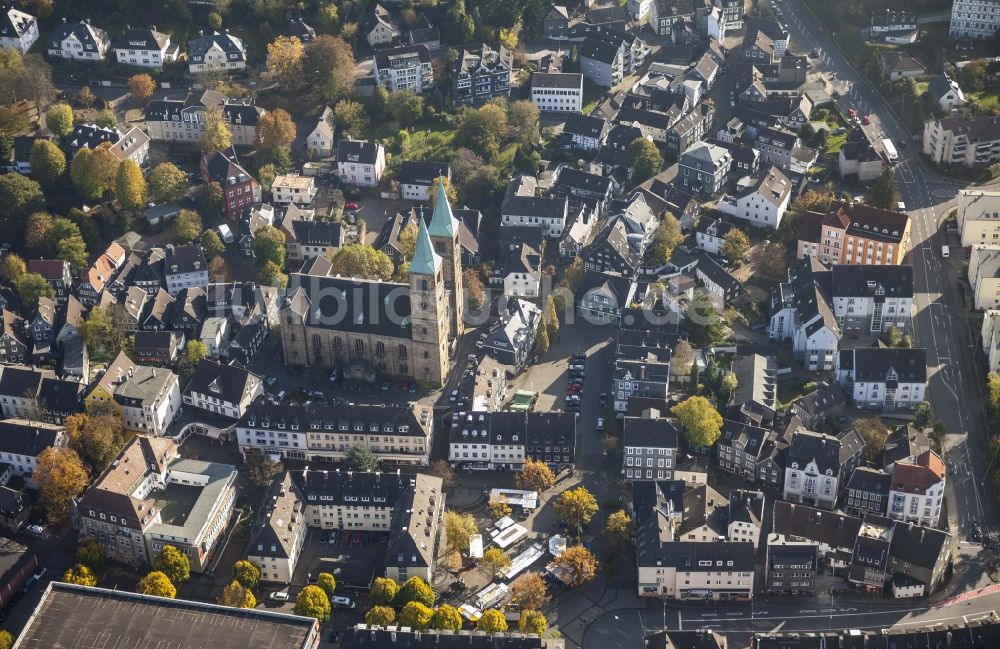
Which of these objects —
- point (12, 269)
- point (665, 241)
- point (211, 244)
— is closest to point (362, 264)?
point (211, 244)

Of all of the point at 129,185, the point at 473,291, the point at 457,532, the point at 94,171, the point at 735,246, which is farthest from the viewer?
the point at 94,171

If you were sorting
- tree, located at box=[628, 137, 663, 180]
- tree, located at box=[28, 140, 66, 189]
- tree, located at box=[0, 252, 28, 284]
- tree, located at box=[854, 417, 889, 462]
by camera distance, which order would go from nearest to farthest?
1. tree, located at box=[854, 417, 889, 462]
2. tree, located at box=[0, 252, 28, 284]
3. tree, located at box=[28, 140, 66, 189]
4. tree, located at box=[628, 137, 663, 180]

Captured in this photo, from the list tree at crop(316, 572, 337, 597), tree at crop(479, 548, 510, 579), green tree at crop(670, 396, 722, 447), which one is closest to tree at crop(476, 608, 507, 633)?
tree at crop(479, 548, 510, 579)

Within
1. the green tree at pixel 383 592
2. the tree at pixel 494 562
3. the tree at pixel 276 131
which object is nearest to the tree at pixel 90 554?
the green tree at pixel 383 592

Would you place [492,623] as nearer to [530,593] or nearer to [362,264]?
[530,593]

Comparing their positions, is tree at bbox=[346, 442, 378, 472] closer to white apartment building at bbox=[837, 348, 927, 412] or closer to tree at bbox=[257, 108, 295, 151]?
white apartment building at bbox=[837, 348, 927, 412]
